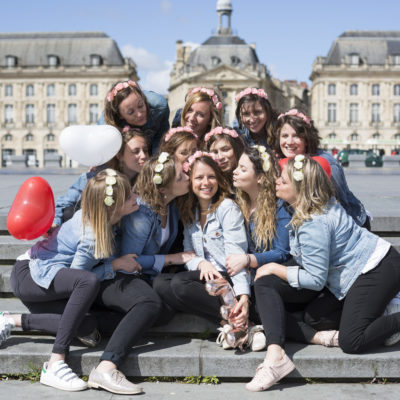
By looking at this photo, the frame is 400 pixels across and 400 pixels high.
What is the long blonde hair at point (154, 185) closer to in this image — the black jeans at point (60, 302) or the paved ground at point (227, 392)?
the black jeans at point (60, 302)

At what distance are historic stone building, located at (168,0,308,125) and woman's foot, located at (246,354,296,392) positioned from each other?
5993cm

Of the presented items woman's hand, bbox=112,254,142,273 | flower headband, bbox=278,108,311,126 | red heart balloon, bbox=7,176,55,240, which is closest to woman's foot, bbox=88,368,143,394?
woman's hand, bbox=112,254,142,273

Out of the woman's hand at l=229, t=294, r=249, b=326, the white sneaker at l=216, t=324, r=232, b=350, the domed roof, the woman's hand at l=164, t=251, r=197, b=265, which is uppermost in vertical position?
the domed roof

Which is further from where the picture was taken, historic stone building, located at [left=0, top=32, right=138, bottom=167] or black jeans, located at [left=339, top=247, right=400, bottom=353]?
historic stone building, located at [left=0, top=32, right=138, bottom=167]

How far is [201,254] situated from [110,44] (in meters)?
62.3

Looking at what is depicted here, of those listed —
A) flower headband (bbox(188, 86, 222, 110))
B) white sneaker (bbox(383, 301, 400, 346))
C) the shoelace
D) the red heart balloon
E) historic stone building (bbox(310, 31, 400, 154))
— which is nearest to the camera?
the shoelace

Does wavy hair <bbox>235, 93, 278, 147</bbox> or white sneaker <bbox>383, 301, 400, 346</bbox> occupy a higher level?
wavy hair <bbox>235, 93, 278, 147</bbox>

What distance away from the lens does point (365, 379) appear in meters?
3.48

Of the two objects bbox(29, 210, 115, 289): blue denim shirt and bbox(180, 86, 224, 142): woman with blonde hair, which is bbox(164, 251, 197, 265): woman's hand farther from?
bbox(180, 86, 224, 142): woman with blonde hair

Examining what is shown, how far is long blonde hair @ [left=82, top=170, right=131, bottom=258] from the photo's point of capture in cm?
364

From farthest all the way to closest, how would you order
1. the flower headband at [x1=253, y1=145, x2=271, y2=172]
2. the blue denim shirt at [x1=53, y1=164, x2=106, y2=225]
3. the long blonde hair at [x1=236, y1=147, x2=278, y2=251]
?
1. the blue denim shirt at [x1=53, y1=164, x2=106, y2=225]
2. the flower headband at [x1=253, y1=145, x2=271, y2=172]
3. the long blonde hair at [x1=236, y1=147, x2=278, y2=251]

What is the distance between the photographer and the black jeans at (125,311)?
11.3 feet

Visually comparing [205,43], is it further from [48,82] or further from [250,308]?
[250,308]

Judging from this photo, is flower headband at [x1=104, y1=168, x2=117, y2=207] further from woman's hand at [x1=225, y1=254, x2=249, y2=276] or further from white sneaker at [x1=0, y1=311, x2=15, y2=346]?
white sneaker at [x1=0, y1=311, x2=15, y2=346]
